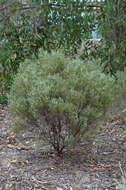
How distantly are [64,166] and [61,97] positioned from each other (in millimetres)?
731

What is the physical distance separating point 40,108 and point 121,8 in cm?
228

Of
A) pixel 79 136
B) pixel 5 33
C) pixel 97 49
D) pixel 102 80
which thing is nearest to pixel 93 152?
pixel 79 136

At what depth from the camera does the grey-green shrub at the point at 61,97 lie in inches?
139

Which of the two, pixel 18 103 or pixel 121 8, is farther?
pixel 121 8

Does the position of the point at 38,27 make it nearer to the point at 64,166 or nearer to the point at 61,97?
the point at 61,97

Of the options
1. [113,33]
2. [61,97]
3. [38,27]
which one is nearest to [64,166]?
[61,97]

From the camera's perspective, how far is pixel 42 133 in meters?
3.92

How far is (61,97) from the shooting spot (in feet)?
11.8

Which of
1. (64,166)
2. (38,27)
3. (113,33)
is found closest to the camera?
(64,166)

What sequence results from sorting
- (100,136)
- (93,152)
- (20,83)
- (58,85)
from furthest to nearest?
1. (100,136)
2. (93,152)
3. (20,83)
4. (58,85)

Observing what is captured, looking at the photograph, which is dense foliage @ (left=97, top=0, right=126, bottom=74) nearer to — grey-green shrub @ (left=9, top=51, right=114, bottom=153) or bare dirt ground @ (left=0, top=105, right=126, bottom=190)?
bare dirt ground @ (left=0, top=105, right=126, bottom=190)

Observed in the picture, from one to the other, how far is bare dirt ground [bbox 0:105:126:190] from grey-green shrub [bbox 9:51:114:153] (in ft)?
0.95

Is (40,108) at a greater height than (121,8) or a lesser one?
lesser

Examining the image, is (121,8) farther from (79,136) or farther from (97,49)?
(79,136)
